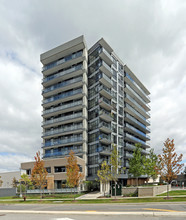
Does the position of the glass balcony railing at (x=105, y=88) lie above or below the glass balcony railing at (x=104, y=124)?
above

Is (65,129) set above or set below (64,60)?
below

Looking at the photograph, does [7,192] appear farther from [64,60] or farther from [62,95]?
[64,60]

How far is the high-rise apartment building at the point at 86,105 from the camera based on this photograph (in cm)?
5788

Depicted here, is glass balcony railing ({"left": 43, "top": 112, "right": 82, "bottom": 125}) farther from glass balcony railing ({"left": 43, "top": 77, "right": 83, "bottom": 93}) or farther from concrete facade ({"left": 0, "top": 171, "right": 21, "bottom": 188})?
concrete facade ({"left": 0, "top": 171, "right": 21, "bottom": 188})

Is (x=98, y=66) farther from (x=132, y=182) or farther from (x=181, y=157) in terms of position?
(x=181, y=157)

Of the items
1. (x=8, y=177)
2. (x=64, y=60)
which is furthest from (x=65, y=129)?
(x=8, y=177)

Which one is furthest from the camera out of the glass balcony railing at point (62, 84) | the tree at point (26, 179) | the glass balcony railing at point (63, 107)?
the glass balcony railing at point (62, 84)

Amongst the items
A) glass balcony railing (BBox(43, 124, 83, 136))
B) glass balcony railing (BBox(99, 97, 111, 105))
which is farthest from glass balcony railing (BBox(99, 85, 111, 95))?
glass balcony railing (BBox(43, 124, 83, 136))

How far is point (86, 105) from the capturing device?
197ft

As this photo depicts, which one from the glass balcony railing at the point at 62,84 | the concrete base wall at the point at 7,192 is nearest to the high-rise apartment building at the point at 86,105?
the glass balcony railing at the point at 62,84

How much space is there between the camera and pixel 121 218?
1466 cm

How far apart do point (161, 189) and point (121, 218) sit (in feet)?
84.4

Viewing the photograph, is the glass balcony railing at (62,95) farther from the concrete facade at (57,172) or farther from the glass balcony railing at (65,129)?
the concrete facade at (57,172)

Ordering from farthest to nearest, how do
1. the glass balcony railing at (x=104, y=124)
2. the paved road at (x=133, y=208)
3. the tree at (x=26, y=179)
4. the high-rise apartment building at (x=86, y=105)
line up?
the high-rise apartment building at (x=86, y=105) → the glass balcony railing at (x=104, y=124) → the tree at (x=26, y=179) → the paved road at (x=133, y=208)
